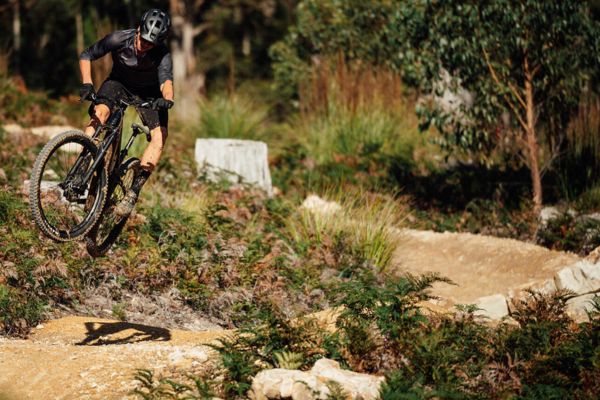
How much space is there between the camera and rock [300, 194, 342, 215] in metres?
9.38

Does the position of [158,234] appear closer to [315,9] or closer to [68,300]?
[68,300]

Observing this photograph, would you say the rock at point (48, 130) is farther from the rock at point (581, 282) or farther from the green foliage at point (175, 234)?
the rock at point (581, 282)

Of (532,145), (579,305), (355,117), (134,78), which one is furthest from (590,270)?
(355,117)

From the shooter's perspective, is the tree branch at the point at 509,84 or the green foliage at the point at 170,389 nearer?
the green foliage at the point at 170,389

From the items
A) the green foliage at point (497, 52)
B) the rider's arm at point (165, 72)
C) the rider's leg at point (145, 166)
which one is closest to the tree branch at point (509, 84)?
the green foliage at point (497, 52)

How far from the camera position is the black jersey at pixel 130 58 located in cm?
634

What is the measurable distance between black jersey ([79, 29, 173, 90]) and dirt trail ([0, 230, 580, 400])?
1.90 meters

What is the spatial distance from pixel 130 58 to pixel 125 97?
0.33 meters

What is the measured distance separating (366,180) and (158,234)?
4.29 metres

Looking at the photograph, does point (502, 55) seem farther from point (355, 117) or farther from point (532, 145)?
point (355, 117)

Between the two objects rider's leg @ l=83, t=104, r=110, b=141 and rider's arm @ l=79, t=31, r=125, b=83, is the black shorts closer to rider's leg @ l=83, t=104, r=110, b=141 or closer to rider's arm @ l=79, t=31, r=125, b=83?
rider's leg @ l=83, t=104, r=110, b=141

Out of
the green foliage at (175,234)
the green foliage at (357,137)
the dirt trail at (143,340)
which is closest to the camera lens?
the dirt trail at (143,340)

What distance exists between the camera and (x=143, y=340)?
6.32 metres

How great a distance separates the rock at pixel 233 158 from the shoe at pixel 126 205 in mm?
4182
